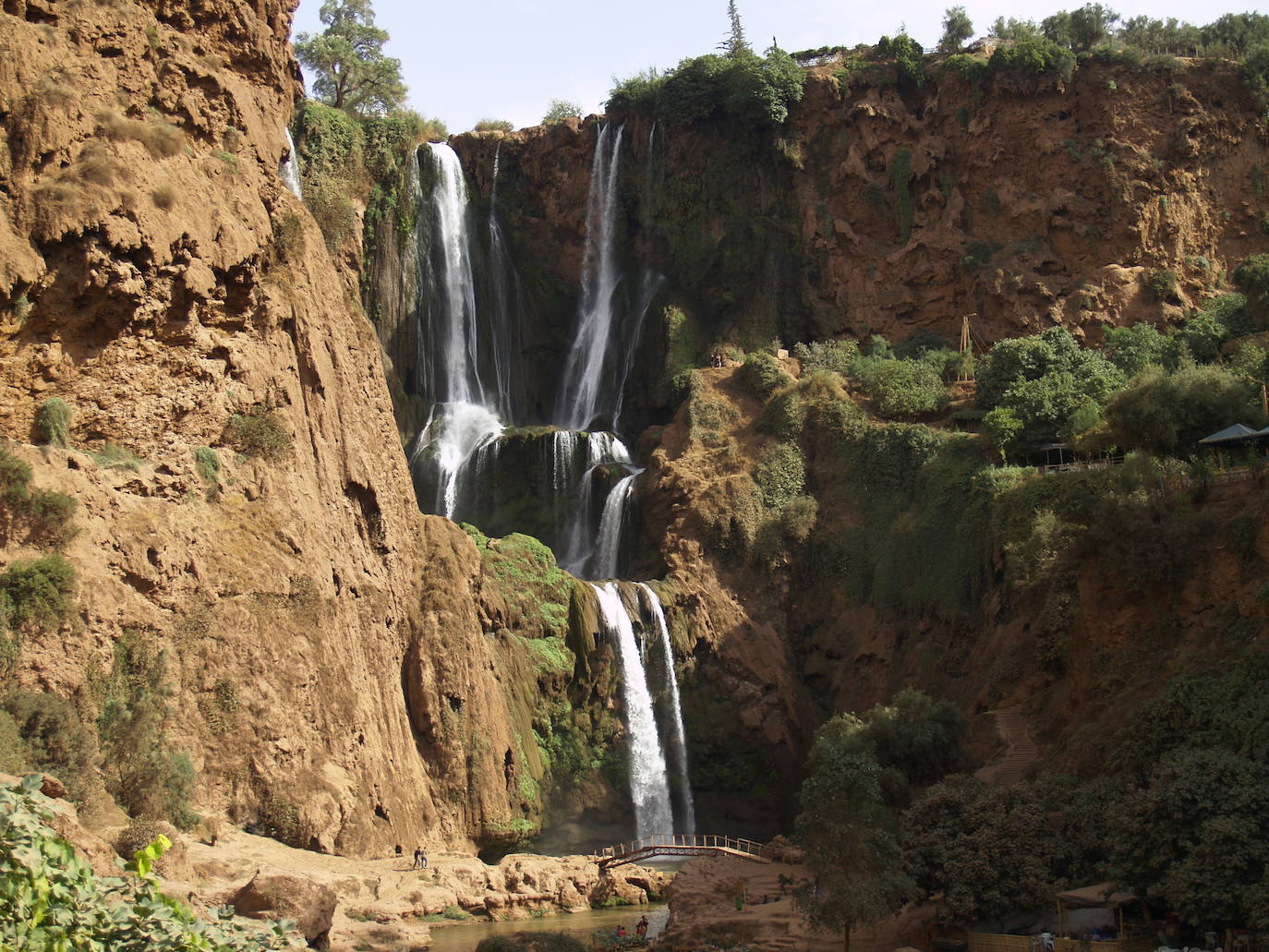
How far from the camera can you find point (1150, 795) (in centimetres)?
2503

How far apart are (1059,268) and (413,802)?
3972 cm

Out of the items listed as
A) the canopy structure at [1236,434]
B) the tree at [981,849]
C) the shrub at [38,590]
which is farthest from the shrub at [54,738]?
the canopy structure at [1236,434]

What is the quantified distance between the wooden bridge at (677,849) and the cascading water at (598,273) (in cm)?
2646

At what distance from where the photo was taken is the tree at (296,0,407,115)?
236 ft

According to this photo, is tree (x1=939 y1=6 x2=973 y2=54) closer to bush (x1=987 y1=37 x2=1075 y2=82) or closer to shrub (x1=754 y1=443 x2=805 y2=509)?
bush (x1=987 y1=37 x2=1075 y2=82)

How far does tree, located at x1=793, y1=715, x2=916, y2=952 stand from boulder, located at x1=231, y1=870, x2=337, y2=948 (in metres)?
10.2

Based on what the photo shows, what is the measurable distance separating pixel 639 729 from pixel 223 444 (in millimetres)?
19116

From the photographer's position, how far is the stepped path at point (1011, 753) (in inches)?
1379

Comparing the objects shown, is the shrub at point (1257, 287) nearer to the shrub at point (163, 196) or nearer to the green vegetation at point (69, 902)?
the shrub at point (163, 196)

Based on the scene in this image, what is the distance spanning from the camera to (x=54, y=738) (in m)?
26.4

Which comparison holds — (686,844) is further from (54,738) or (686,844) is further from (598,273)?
(598,273)

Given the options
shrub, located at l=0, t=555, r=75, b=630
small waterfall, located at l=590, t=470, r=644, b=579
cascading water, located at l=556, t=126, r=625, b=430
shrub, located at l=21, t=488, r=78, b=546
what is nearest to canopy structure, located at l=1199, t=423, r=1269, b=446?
small waterfall, located at l=590, t=470, r=644, b=579

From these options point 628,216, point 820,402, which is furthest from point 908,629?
point 628,216

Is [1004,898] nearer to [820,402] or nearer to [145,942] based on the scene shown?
[145,942]
